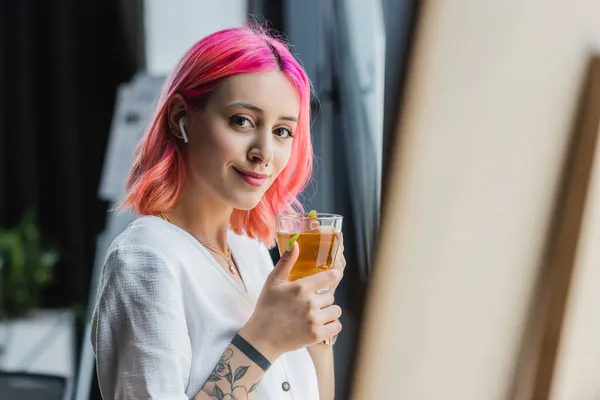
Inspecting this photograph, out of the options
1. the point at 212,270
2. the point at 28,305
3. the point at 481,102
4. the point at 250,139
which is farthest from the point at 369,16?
the point at 28,305

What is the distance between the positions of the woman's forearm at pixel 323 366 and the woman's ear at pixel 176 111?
456 mm

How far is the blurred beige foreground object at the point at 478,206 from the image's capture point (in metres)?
1.93

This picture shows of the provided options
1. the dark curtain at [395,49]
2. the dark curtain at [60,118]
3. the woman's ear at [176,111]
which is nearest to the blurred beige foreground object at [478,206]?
the dark curtain at [395,49]

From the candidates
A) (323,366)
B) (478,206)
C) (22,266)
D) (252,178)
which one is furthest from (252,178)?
(22,266)

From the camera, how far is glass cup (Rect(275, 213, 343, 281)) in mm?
1173

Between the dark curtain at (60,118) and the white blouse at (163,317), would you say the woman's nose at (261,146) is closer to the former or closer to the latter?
the white blouse at (163,317)

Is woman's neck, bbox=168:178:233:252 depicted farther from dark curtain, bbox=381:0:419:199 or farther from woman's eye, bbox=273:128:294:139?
dark curtain, bbox=381:0:419:199

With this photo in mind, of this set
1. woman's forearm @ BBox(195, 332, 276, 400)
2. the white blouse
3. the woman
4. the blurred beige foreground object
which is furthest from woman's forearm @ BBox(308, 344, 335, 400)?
the blurred beige foreground object

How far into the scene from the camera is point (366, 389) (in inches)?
77.4

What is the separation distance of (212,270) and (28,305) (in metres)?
3.06

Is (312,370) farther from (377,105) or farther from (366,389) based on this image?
(377,105)

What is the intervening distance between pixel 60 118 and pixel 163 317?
2909 millimetres

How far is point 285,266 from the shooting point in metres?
1.15

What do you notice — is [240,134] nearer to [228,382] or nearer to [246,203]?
[246,203]
